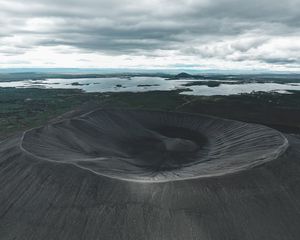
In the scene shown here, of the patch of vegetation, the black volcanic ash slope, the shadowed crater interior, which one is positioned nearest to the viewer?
the black volcanic ash slope

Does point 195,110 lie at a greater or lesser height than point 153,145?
lesser

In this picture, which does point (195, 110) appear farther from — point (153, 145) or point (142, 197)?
point (142, 197)

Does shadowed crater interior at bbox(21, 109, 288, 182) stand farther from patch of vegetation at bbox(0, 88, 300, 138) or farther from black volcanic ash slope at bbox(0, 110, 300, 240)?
patch of vegetation at bbox(0, 88, 300, 138)

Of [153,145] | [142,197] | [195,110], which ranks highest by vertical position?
[142,197]

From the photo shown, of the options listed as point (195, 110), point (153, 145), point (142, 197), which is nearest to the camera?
point (142, 197)

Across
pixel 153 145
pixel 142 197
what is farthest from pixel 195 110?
pixel 142 197

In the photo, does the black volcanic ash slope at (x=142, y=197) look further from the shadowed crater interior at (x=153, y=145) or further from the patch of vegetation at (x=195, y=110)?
the patch of vegetation at (x=195, y=110)

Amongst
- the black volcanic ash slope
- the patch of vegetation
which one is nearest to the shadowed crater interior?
the black volcanic ash slope

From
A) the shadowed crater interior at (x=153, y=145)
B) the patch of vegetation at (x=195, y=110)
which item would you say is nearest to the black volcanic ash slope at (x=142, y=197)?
the shadowed crater interior at (x=153, y=145)

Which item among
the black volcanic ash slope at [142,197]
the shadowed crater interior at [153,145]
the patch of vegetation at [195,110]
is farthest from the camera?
the patch of vegetation at [195,110]
